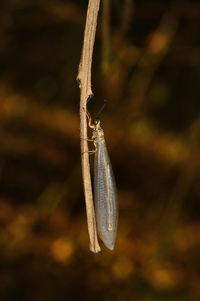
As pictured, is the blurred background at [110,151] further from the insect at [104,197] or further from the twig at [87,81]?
the twig at [87,81]

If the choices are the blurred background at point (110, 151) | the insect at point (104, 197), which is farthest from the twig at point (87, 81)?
the blurred background at point (110, 151)

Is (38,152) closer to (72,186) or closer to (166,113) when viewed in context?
(72,186)

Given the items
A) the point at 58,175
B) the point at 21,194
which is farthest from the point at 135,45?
the point at 21,194

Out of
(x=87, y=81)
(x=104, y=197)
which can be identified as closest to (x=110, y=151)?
(x=104, y=197)

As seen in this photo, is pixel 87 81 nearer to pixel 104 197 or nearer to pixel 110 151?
pixel 104 197

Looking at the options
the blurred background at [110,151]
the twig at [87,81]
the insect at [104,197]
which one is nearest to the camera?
the twig at [87,81]

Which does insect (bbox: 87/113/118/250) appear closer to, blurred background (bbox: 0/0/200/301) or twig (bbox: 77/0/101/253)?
twig (bbox: 77/0/101/253)
